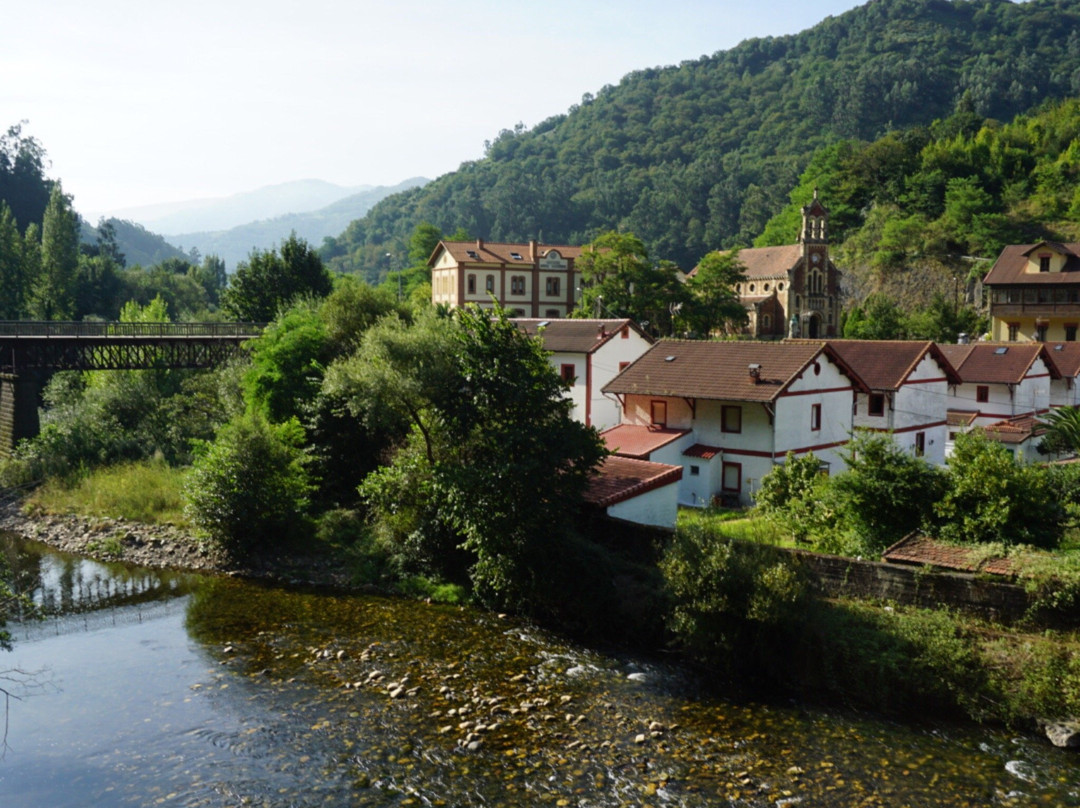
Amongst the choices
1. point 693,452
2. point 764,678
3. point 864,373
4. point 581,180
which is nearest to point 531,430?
point 764,678

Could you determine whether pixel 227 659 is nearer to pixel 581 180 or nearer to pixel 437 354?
pixel 437 354

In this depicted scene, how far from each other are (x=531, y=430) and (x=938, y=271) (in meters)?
74.1

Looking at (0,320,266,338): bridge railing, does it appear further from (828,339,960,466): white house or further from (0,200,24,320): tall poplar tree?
(828,339,960,466): white house

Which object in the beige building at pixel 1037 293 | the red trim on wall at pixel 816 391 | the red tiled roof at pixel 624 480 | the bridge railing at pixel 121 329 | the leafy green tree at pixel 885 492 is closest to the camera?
the leafy green tree at pixel 885 492

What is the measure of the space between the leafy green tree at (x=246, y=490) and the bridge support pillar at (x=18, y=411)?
1798 cm

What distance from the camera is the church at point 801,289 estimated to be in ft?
285

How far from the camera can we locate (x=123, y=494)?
34.9 m

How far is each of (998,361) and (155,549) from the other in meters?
41.3

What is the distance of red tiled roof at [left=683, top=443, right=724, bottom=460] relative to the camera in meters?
32.1

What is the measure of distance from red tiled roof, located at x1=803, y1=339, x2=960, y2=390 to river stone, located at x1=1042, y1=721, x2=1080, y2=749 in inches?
878

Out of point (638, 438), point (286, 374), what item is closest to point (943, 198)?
point (638, 438)

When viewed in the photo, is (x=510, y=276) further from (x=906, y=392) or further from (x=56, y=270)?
(x=906, y=392)

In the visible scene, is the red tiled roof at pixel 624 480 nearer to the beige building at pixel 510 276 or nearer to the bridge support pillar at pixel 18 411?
the bridge support pillar at pixel 18 411

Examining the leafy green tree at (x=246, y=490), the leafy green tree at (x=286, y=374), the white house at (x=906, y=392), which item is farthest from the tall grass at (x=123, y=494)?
the white house at (x=906, y=392)
